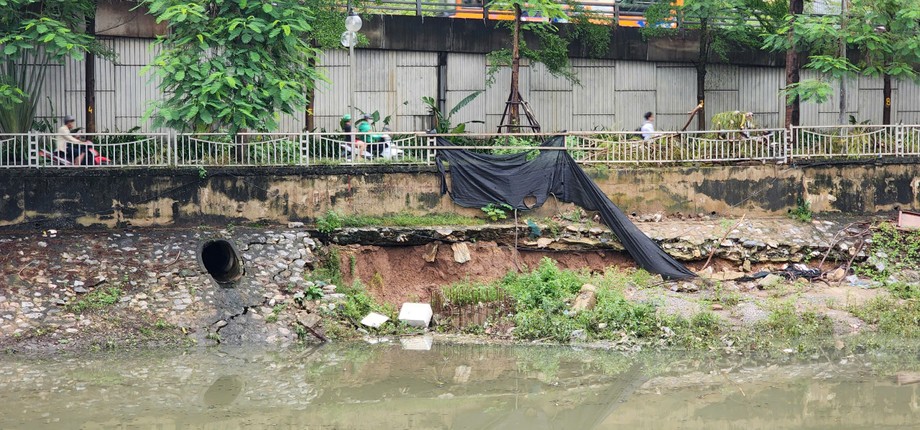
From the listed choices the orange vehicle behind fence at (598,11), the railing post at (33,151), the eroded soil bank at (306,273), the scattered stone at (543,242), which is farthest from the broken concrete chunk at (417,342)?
the orange vehicle behind fence at (598,11)

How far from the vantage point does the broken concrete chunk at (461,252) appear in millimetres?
18672

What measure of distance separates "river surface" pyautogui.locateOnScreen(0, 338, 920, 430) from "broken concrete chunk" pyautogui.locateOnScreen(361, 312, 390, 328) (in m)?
0.79

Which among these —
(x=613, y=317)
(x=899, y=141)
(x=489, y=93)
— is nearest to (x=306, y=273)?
(x=613, y=317)

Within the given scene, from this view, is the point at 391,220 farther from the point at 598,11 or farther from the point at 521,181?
the point at 598,11

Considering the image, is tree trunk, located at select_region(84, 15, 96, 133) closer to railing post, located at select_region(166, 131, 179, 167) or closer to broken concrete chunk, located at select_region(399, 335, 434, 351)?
railing post, located at select_region(166, 131, 179, 167)

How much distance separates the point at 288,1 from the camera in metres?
18.6

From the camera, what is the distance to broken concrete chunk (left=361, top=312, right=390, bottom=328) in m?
16.8

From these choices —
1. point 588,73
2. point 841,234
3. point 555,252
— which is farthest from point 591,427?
point 588,73

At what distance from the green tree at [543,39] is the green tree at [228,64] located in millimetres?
5035

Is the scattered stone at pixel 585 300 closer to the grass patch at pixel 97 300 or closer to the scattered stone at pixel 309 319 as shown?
the scattered stone at pixel 309 319

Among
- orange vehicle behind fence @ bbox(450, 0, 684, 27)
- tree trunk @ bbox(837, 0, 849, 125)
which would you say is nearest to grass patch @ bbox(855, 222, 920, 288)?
tree trunk @ bbox(837, 0, 849, 125)

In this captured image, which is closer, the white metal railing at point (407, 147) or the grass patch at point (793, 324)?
the grass patch at point (793, 324)

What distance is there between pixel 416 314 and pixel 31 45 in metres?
7.91

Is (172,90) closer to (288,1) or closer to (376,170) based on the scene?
(288,1)
